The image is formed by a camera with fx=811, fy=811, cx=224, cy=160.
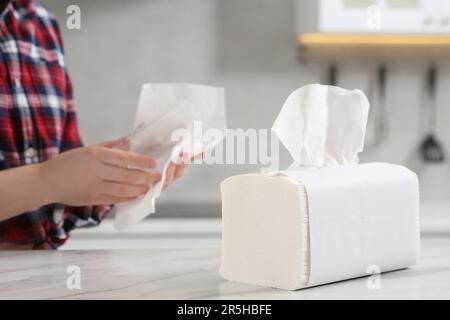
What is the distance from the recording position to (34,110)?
1.61 meters

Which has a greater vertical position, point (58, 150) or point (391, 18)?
point (391, 18)

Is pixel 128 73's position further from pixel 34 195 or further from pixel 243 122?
pixel 34 195

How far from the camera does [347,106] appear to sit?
3.17 ft

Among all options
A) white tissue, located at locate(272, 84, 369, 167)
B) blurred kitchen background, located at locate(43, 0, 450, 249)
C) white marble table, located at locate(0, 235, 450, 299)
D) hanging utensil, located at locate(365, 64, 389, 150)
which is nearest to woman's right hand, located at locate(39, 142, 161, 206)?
white marble table, located at locate(0, 235, 450, 299)

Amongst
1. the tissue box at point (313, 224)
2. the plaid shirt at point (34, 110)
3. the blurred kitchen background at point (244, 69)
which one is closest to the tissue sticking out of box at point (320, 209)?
the tissue box at point (313, 224)

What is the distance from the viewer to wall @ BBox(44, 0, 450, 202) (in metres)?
3.02

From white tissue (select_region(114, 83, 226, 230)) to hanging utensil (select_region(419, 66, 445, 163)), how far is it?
6.48 ft

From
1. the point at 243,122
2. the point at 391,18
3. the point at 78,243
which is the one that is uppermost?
the point at 391,18

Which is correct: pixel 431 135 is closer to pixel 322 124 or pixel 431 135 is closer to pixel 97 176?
pixel 97 176

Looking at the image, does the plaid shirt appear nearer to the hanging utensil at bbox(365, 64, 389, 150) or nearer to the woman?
the woman

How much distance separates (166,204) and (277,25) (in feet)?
2.56

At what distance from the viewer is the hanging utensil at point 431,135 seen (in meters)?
3.02

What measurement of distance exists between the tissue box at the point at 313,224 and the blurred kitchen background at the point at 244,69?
205 centimetres
